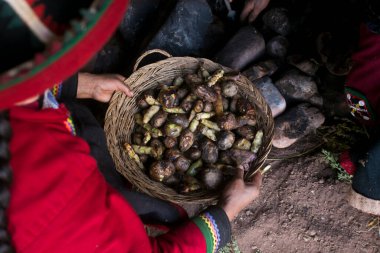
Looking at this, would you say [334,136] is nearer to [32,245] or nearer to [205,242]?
[205,242]

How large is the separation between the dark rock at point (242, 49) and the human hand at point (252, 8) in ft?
0.32

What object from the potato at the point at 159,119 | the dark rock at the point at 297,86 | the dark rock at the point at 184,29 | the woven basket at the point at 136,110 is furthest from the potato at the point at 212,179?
the dark rock at the point at 184,29

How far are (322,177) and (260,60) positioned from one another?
914mm

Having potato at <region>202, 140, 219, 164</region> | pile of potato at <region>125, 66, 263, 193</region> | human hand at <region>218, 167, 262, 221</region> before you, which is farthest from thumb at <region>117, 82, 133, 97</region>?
human hand at <region>218, 167, 262, 221</region>

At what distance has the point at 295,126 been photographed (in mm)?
2414

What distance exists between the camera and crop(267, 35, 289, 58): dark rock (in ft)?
8.56

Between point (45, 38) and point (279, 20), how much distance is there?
2205 millimetres

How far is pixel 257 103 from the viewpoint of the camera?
2158 mm

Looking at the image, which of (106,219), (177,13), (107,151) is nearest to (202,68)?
(177,13)

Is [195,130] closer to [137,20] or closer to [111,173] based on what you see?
[111,173]

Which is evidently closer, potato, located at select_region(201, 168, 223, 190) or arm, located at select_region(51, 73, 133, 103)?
arm, located at select_region(51, 73, 133, 103)

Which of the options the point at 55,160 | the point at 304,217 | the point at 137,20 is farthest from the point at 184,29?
the point at 55,160

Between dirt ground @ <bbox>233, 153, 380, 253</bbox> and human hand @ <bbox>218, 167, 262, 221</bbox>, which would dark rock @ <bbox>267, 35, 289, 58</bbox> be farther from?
human hand @ <bbox>218, 167, 262, 221</bbox>

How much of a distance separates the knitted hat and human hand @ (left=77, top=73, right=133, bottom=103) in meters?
1.19
